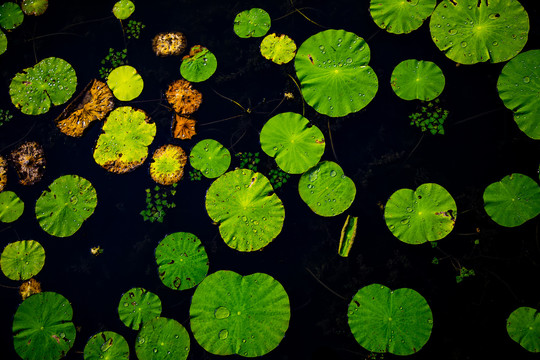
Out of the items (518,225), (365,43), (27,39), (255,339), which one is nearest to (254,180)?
(255,339)

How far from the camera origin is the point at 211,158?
2.63m

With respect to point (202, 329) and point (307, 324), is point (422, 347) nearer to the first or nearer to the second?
Result: point (307, 324)

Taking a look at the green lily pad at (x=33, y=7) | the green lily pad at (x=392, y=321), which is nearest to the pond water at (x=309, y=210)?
the green lily pad at (x=392, y=321)

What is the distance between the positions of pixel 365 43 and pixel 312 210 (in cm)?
148

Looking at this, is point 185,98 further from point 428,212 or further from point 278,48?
point 428,212

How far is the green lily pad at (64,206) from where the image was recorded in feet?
8.85

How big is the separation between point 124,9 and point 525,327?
4.45 m

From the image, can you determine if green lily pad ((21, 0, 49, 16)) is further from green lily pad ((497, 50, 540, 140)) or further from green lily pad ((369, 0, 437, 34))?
green lily pad ((497, 50, 540, 140))

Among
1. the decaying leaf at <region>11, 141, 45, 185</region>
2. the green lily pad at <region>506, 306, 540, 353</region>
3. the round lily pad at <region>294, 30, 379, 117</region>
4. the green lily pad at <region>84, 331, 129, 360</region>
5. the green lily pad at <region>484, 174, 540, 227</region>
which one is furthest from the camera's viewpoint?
the decaying leaf at <region>11, 141, 45, 185</region>

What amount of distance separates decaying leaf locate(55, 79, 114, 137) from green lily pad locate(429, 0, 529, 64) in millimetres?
3012

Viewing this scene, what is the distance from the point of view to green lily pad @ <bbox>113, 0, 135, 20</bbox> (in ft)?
10.1

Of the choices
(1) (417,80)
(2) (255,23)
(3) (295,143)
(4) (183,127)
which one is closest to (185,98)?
(4) (183,127)

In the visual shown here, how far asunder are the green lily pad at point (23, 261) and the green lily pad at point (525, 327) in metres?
3.91

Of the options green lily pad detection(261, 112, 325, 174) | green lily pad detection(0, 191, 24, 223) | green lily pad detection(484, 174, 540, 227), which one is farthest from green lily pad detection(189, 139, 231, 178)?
green lily pad detection(484, 174, 540, 227)
